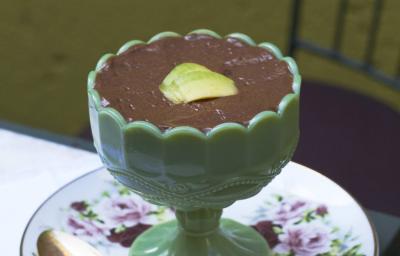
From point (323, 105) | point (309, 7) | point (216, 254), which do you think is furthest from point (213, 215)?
point (309, 7)

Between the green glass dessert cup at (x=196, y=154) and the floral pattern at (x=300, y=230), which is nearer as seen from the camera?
the green glass dessert cup at (x=196, y=154)

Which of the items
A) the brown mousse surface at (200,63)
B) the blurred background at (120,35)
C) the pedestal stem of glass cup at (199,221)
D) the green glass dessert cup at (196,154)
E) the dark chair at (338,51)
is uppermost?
the brown mousse surface at (200,63)

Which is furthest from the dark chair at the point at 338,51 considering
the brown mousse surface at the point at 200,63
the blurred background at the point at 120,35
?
the brown mousse surface at the point at 200,63

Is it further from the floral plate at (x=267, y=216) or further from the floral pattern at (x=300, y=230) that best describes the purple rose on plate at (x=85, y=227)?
the floral pattern at (x=300, y=230)

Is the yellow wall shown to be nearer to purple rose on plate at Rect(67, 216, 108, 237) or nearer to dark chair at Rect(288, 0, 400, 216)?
dark chair at Rect(288, 0, 400, 216)

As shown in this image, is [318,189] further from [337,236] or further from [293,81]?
[293,81]

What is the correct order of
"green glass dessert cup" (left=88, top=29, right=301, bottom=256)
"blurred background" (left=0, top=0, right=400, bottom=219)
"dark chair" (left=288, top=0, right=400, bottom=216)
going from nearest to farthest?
1. "green glass dessert cup" (left=88, top=29, right=301, bottom=256)
2. "dark chair" (left=288, top=0, right=400, bottom=216)
3. "blurred background" (left=0, top=0, right=400, bottom=219)

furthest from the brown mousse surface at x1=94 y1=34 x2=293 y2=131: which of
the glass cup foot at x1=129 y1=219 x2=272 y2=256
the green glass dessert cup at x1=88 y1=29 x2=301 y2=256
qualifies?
the glass cup foot at x1=129 y1=219 x2=272 y2=256
